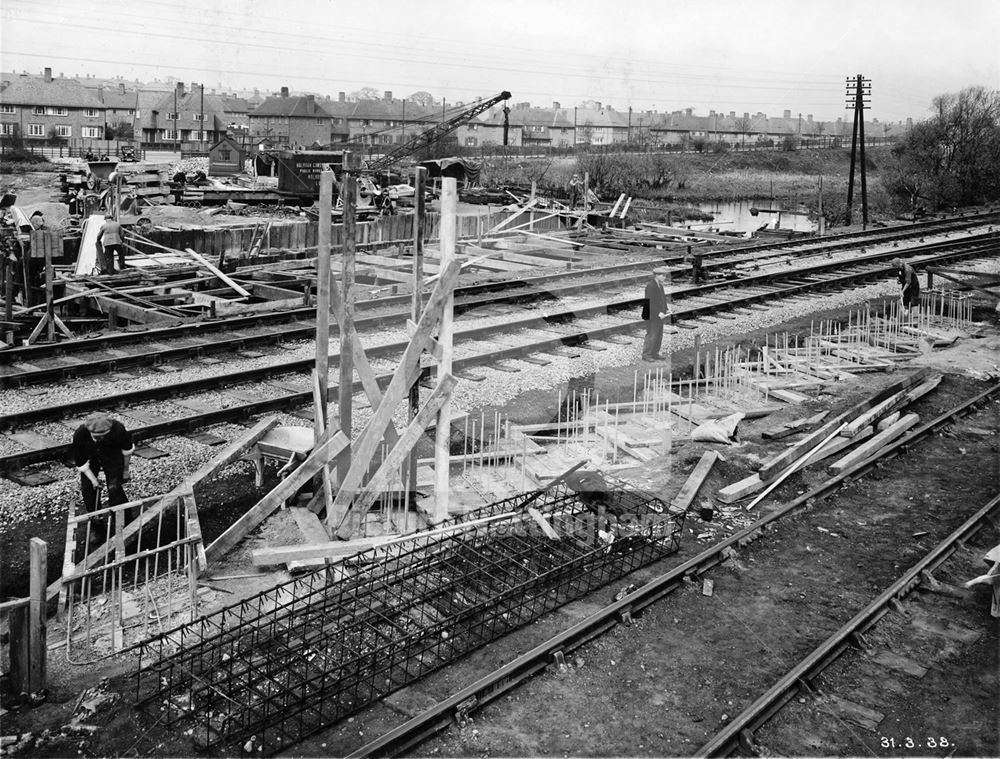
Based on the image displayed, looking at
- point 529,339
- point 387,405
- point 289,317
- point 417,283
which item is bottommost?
point 529,339

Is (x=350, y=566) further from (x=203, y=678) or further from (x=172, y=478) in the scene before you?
(x=172, y=478)

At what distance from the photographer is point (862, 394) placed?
14.2 meters

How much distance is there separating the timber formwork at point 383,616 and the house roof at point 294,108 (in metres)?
79.0

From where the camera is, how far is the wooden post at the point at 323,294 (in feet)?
29.4

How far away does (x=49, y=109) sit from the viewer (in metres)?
78.2

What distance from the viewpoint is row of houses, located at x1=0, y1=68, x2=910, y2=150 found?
251 feet

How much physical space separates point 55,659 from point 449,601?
279 cm

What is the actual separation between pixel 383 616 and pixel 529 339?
10.0 m

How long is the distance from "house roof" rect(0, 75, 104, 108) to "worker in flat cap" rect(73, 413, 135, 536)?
7502 cm

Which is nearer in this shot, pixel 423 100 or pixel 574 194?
pixel 574 194

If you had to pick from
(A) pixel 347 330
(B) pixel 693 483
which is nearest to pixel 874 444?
(B) pixel 693 483

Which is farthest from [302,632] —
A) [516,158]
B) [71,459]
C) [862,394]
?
[516,158]

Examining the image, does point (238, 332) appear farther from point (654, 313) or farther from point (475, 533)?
point (475, 533)

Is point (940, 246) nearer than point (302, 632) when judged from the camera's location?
No
